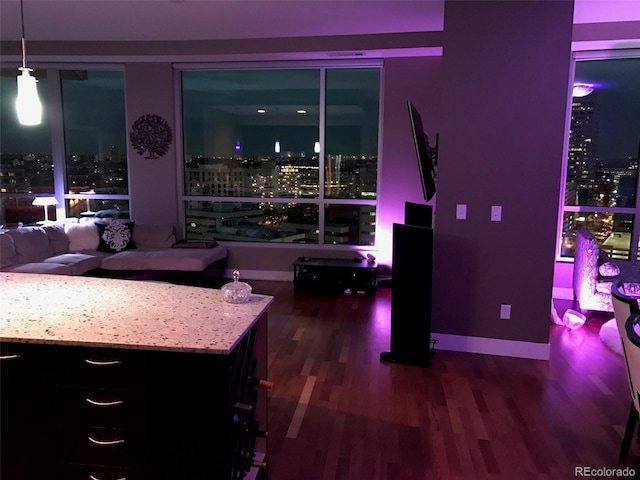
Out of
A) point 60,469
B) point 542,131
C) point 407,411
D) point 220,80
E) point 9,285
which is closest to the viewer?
point 60,469

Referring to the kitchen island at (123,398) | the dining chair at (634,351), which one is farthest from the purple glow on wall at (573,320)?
the kitchen island at (123,398)

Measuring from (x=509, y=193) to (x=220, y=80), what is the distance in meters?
4.52

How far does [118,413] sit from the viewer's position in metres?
1.82

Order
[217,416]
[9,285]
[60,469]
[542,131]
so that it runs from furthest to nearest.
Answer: [542,131] → [9,285] → [60,469] → [217,416]

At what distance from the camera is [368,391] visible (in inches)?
130

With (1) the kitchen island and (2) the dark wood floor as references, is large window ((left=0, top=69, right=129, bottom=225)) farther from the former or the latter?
(1) the kitchen island

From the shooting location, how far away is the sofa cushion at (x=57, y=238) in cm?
574

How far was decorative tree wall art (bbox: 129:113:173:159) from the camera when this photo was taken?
6.57m

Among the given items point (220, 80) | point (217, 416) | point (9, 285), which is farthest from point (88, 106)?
point (217, 416)

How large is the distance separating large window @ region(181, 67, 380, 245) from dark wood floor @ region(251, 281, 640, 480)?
248cm

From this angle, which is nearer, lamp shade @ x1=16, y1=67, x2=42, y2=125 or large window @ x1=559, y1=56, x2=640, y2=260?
lamp shade @ x1=16, y1=67, x2=42, y2=125

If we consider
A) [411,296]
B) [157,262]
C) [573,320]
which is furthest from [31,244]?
[573,320]

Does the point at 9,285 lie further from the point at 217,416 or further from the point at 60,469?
the point at 217,416

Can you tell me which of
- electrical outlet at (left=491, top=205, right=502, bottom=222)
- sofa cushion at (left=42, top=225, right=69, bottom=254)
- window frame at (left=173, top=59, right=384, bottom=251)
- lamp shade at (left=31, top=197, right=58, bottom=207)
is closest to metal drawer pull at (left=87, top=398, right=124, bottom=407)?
electrical outlet at (left=491, top=205, right=502, bottom=222)
